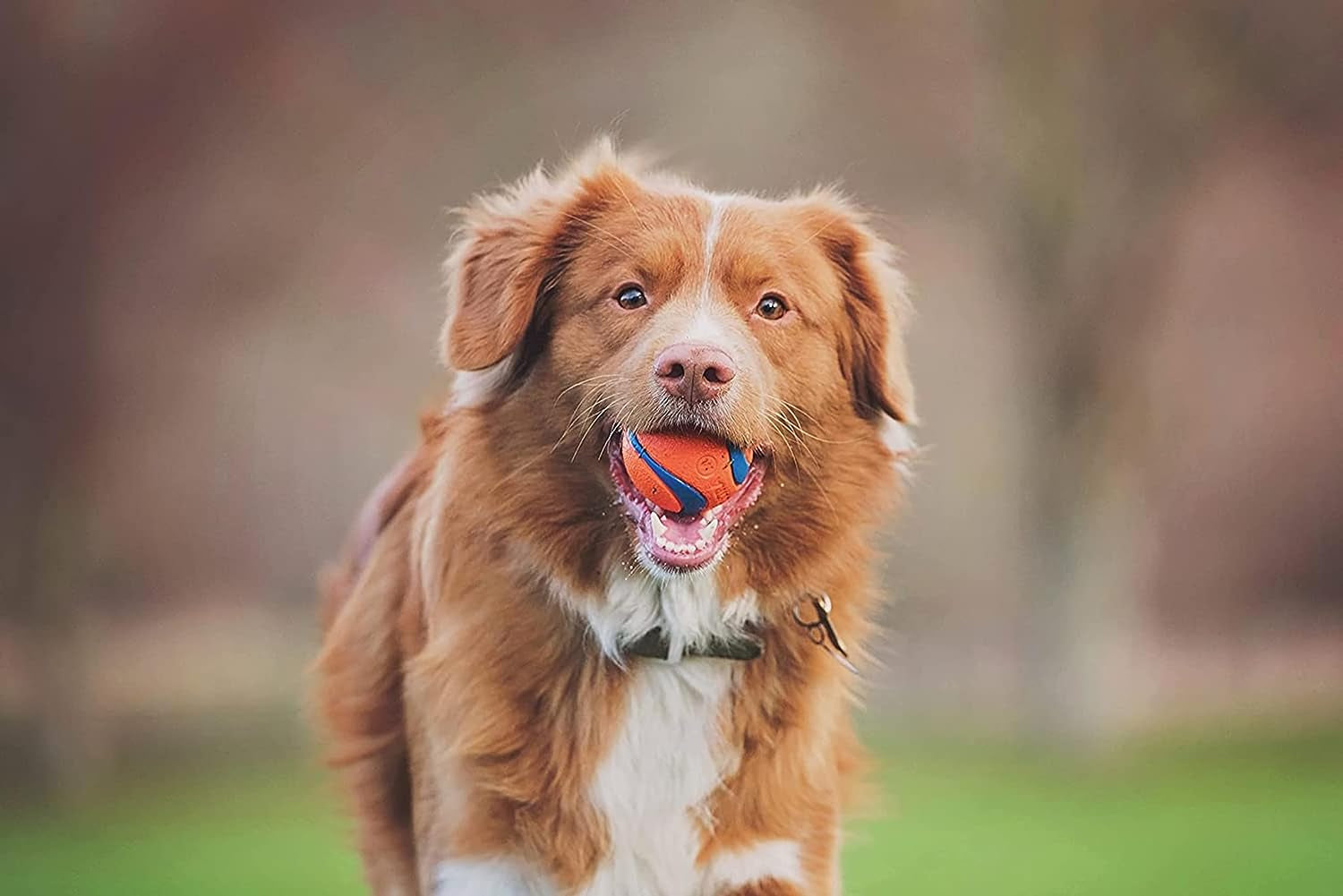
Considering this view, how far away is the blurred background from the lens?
6055mm

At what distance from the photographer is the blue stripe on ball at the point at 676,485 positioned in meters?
2.31

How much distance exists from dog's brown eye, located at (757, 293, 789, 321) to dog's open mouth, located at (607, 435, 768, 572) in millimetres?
207

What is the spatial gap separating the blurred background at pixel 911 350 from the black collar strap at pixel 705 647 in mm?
2941

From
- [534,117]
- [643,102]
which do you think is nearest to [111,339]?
[534,117]

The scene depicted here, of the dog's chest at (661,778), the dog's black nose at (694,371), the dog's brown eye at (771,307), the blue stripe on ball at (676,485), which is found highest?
the dog's brown eye at (771,307)

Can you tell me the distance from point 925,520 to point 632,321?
193 inches

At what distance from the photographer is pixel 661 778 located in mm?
2400

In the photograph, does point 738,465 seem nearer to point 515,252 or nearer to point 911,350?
point 515,252

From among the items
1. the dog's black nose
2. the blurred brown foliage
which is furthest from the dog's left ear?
the blurred brown foliage

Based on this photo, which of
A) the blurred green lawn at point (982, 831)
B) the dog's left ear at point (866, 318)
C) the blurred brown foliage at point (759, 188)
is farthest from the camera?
the blurred brown foliage at point (759, 188)

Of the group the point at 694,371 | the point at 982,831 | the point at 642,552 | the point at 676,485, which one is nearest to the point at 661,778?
the point at 642,552

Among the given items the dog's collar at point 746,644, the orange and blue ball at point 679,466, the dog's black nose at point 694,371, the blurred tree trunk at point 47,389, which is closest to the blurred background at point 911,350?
the blurred tree trunk at point 47,389

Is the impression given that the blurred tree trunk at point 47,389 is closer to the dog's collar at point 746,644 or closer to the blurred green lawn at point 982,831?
the blurred green lawn at point 982,831

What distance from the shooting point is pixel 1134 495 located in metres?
7.13
